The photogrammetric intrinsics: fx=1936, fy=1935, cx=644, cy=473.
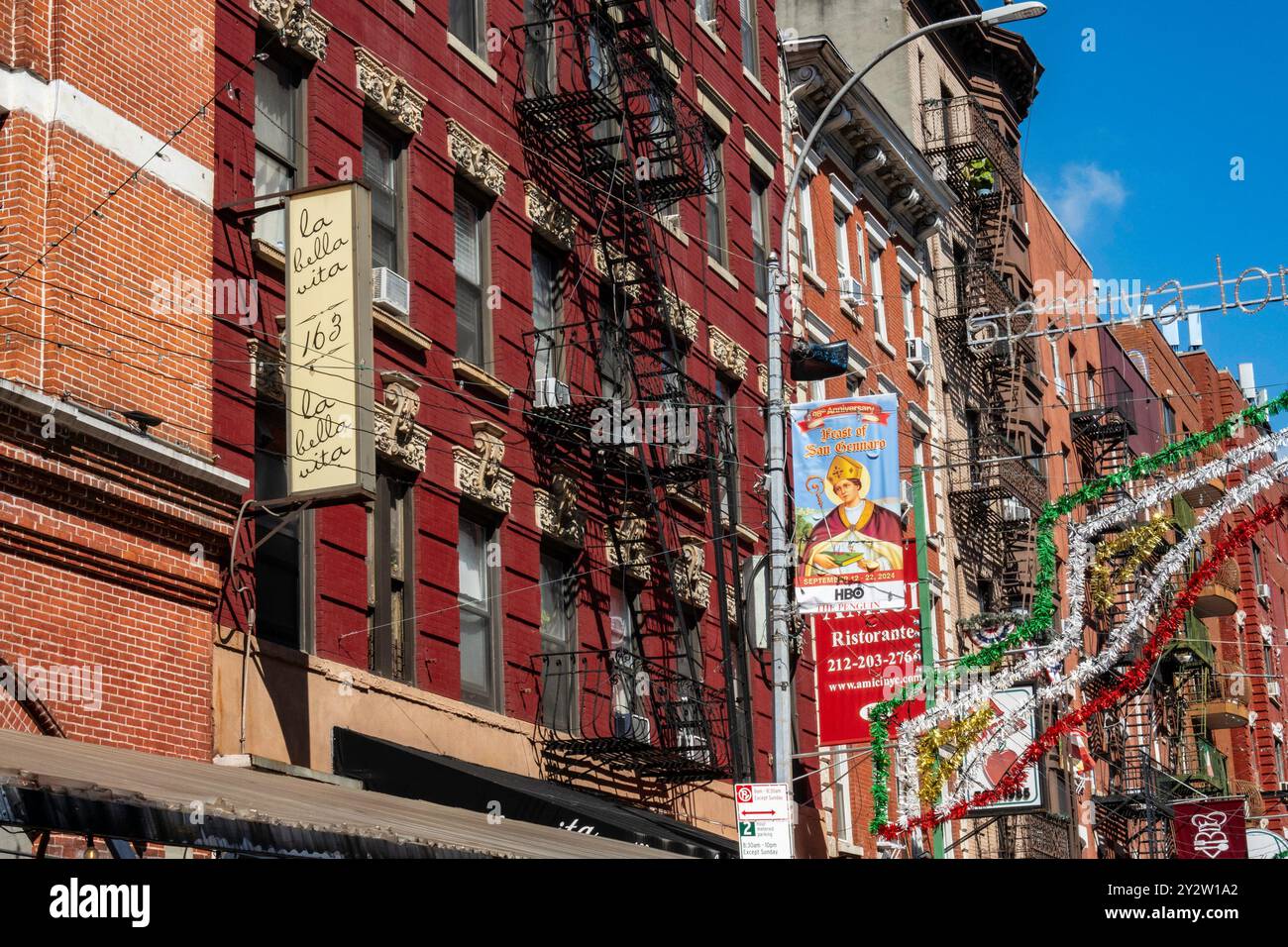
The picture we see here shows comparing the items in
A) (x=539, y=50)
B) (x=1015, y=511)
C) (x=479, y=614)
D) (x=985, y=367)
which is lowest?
(x=479, y=614)

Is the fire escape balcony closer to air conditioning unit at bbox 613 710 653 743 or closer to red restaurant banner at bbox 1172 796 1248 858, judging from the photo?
air conditioning unit at bbox 613 710 653 743

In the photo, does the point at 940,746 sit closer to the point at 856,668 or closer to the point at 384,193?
the point at 856,668

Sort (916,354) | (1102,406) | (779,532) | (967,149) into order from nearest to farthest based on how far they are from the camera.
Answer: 1. (779,532)
2. (916,354)
3. (967,149)
4. (1102,406)

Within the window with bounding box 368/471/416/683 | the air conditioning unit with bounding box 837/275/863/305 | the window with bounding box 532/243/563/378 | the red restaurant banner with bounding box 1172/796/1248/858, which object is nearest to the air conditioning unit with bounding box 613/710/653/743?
the window with bounding box 532/243/563/378

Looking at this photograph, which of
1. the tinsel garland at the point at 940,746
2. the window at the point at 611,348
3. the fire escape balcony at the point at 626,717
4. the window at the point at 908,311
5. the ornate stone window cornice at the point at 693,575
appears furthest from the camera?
the window at the point at 908,311

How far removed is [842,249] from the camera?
37.0 meters

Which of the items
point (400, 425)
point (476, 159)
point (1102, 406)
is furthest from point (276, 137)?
point (1102, 406)

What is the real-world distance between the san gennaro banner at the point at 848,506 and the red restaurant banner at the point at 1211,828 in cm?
2672

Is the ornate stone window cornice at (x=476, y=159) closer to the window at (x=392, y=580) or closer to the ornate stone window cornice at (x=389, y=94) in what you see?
the ornate stone window cornice at (x=389, y=94)

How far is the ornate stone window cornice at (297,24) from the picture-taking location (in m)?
18.8

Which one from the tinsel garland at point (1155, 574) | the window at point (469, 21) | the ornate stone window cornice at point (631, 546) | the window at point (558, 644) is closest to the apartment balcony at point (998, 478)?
the tinsel garland at point (1155, 574)

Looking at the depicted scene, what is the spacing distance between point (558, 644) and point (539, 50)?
7615 mm

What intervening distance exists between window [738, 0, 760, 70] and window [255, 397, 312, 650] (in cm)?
1677
